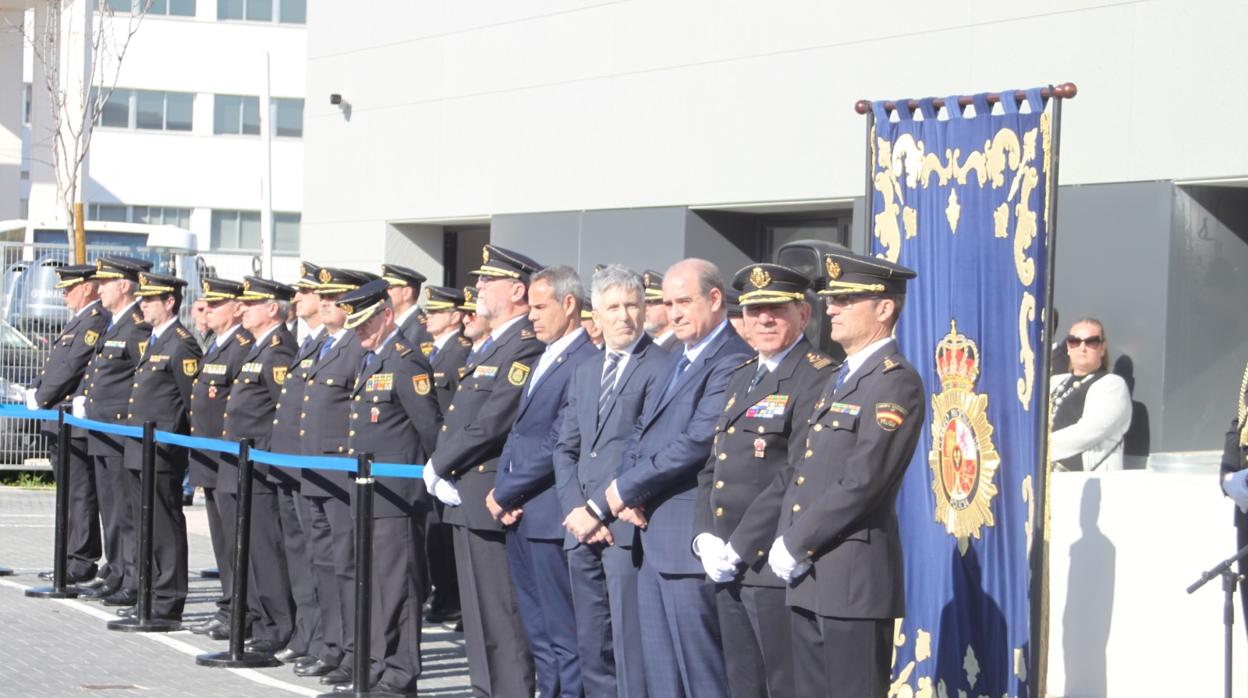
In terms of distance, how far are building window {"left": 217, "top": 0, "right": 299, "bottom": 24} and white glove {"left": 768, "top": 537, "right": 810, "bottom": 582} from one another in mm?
50066

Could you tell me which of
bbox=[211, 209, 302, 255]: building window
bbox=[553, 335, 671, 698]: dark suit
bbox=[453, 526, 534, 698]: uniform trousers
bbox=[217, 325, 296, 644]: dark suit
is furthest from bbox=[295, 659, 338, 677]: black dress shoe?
bbox=[211, 209, 302, 255]: building window

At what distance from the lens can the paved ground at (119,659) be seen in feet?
29.8

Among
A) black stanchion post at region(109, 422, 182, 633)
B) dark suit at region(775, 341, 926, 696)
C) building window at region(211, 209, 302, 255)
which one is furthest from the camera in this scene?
building window at region(211, 209, 302, 255)

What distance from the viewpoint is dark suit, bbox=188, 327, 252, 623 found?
10.7 meters

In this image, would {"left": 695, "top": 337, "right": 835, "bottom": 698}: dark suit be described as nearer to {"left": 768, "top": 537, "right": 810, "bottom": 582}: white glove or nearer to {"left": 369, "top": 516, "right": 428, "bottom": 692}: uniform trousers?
{"left": 768, "top": 537, "right": 810, "bottom": 582}: white glove

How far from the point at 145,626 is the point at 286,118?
148 ft

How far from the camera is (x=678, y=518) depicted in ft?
23.1

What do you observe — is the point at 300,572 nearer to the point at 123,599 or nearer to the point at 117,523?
the point at 123,599

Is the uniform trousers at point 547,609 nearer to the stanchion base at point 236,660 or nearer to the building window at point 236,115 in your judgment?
the stanchion base at point 236,660

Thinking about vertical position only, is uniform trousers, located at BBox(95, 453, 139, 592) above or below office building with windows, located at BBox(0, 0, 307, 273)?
below

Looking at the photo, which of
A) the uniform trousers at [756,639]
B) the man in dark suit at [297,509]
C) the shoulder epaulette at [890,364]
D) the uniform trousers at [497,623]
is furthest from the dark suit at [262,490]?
the shoulder epaulette at [890,364]

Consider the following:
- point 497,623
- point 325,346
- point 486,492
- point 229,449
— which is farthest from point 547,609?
point 229,449

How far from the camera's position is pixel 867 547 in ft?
20.1

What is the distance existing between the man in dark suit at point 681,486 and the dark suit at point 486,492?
3.58ft
